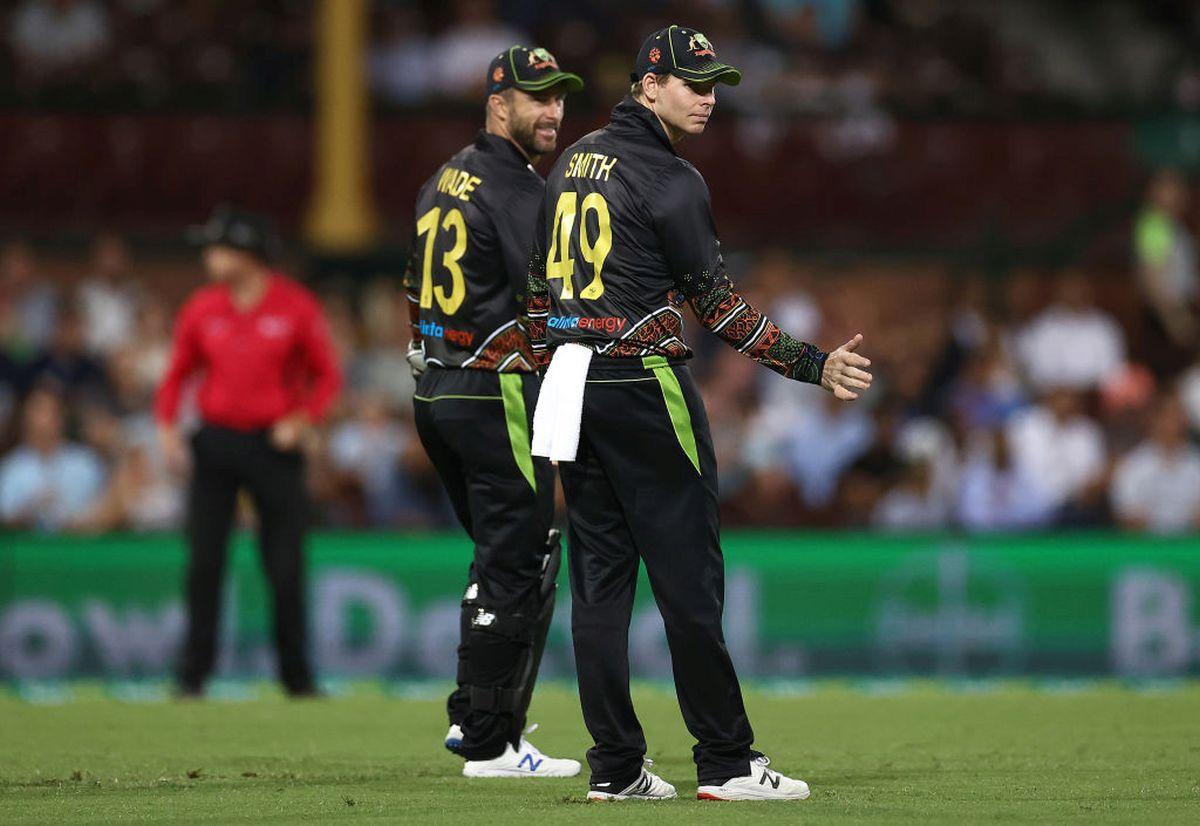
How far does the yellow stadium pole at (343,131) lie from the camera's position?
17.3 metres

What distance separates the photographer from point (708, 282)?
6742 mm

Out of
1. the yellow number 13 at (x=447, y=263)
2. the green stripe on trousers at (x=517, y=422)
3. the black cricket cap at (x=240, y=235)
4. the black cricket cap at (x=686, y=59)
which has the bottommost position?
the green stripe on trousers at (x=517, y=422)

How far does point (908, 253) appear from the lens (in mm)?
16578

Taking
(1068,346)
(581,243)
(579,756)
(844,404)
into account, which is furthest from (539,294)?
(1068,346)

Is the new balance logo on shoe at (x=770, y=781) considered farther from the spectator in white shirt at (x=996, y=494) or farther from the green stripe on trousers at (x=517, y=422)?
the spectator in white shirt at (x=996, y=494)

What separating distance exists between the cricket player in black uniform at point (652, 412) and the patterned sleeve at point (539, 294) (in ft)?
0.65

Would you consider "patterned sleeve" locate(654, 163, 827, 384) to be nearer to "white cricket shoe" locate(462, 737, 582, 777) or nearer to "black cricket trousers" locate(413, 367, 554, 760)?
"black cricket trousers" locate(413, 367, 554, 760)

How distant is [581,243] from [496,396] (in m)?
1.08

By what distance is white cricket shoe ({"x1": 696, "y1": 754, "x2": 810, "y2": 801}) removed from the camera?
6738 mm

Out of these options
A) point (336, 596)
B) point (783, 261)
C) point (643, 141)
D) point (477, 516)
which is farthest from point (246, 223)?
point (783, 261)

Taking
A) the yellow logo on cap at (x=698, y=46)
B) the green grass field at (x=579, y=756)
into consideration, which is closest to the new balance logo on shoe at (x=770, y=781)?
the green grass field at (x=579, y=756)

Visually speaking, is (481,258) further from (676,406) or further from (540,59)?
(676,406)

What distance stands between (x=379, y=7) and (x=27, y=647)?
28.0 ft

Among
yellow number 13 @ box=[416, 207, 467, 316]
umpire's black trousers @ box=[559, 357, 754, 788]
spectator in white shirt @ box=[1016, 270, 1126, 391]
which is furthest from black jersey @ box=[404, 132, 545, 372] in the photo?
spectator in white shirt @ box=[1016, 270, 1126, 391]
